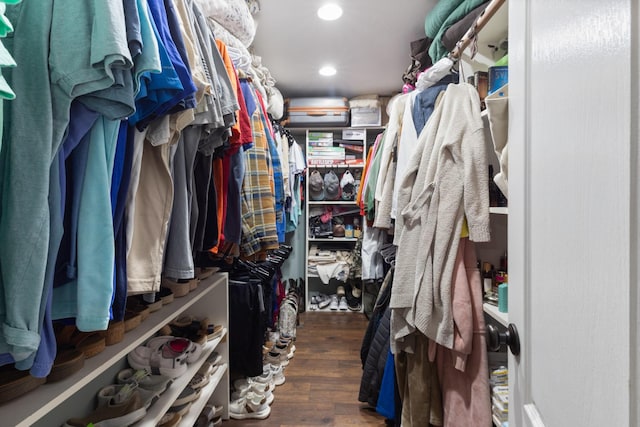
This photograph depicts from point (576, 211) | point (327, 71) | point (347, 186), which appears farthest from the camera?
point (347, 186)

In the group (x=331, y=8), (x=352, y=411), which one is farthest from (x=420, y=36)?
(x=352, y=411)

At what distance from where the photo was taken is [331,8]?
167cm

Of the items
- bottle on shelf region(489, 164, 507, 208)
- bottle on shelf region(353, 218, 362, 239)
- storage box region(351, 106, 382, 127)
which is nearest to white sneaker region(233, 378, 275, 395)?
bottle on shelf region(489, 164, 507, 208)

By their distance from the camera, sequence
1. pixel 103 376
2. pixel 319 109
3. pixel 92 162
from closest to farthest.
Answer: pixel 92 162
pixel 103 376
pixel 319 109

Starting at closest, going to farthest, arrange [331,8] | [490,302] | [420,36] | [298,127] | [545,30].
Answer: [545,30]
[490,302]
[331,8]
[420,36]
[298,127]

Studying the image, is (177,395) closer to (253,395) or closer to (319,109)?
(253,395)

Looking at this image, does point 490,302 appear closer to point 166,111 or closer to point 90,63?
point 166,111

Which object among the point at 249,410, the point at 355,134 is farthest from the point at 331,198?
the point at 249,410

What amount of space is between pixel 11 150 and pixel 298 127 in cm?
279

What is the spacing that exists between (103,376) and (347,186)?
252 centimetres

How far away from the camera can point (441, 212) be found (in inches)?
44.0

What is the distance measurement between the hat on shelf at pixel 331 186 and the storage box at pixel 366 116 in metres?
0.57

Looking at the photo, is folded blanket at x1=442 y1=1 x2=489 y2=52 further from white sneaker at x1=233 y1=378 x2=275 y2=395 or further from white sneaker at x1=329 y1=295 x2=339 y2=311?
white sneaker at x1=329 y1=295 x2=339 y2=311

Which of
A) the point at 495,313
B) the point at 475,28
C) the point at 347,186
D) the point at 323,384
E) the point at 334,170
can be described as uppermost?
the point at 475,28
